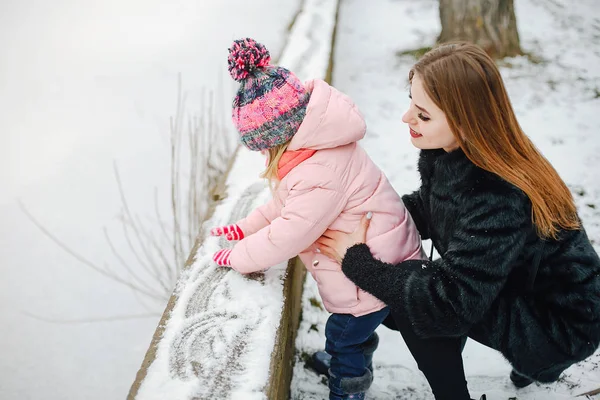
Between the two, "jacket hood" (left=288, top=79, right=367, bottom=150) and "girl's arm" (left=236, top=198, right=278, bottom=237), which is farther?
"girl's arm" (left=236, top=198, right=278, bottom=237)

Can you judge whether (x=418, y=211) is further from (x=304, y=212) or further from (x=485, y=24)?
(x=485, y=24)

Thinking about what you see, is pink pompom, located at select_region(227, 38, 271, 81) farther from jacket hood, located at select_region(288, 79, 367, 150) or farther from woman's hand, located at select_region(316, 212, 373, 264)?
woman's hand, located at select_region(316, 212, 373, 264)

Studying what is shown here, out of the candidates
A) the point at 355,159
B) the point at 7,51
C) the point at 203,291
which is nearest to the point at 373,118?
the point at 355,159

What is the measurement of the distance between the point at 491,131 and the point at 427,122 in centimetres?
18

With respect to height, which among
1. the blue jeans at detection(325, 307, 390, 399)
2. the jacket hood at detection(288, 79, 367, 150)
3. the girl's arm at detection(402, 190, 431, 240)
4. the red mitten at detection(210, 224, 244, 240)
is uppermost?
Answer: the jacket hood at detection(288, 79, 367, 150)

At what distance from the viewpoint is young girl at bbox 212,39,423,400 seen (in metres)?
1.52

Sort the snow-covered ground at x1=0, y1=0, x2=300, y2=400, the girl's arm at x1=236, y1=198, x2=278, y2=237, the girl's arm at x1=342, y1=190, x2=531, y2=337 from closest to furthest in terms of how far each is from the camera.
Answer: the girl's arm at x1=342, y1=190, x2=531, y2=337 → the girl's arm at x1=236, y1=198, x2=278, y2=237 → the snow-covered ground at x1=0, y1=0, x2=300, y2=400

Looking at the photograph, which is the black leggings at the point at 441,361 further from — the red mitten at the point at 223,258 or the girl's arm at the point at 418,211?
the red mitten at the point at 223,258

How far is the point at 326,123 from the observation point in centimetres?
153

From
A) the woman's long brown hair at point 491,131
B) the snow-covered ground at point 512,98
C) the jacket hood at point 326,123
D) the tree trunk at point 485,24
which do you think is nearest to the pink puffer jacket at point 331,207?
the jacket hood at point 326,123

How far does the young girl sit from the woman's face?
20 centimetres

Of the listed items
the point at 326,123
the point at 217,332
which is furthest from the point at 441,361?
the point at 326,123

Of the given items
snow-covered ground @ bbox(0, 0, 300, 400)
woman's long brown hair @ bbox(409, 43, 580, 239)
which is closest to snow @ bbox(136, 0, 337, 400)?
woman's long brown hair @ bbox(409, 43, 580, 239)

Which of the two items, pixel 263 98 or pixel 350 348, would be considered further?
pixel 350 348
